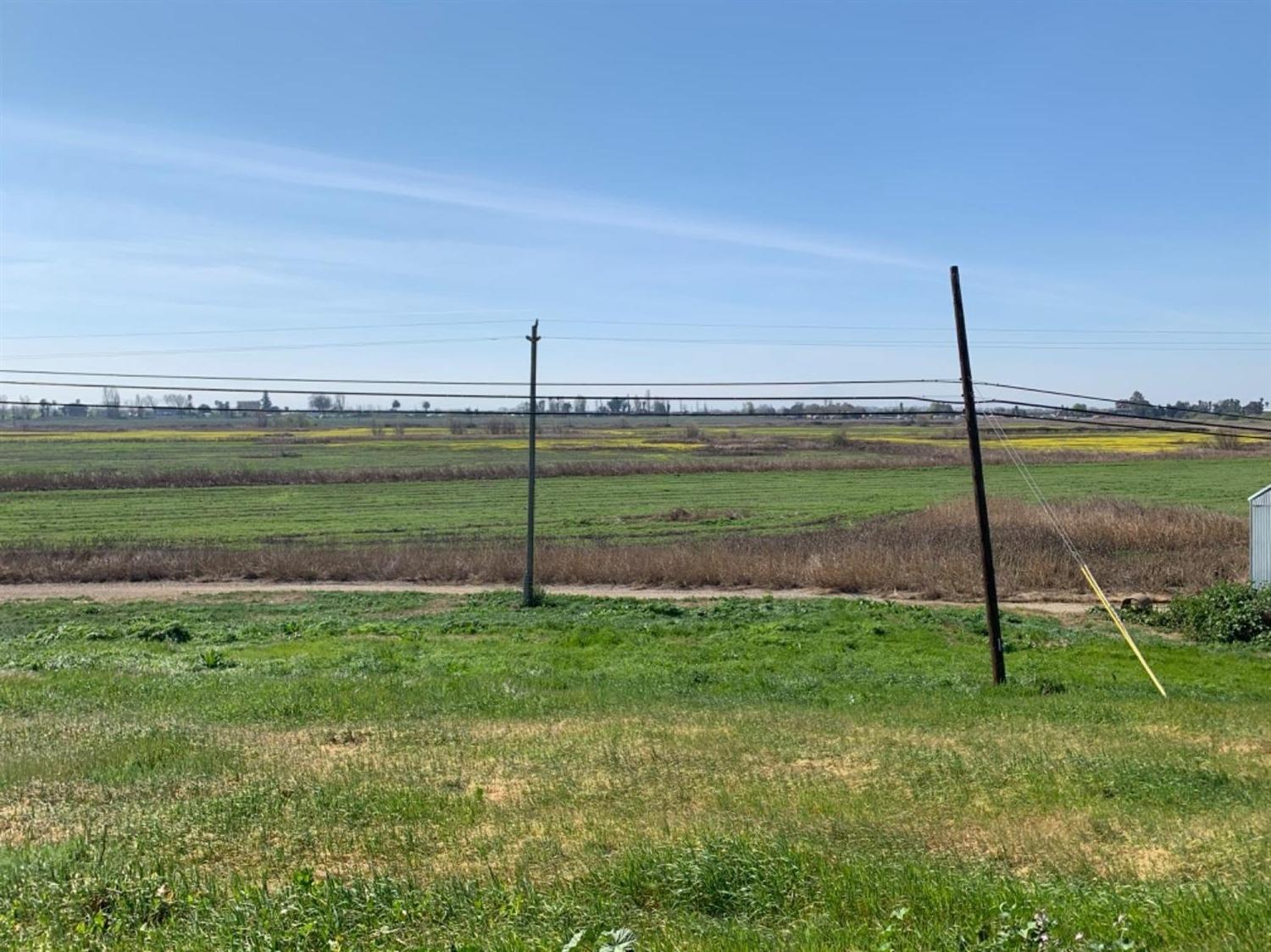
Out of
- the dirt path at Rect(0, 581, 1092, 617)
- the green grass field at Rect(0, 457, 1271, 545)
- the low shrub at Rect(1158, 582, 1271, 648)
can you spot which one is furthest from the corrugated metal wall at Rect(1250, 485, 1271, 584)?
the green grass field at Rect(0, 457, 1271, 545)

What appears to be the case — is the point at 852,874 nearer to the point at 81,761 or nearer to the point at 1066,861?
the point at 1066,861

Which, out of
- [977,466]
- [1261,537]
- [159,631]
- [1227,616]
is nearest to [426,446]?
[159,631]

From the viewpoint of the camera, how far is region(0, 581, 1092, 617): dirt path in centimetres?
2953

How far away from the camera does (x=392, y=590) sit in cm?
3206

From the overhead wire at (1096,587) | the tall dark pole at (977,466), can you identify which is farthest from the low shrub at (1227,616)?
the tall dark pole at (977,466)

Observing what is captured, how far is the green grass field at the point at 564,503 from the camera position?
45000 millimetres

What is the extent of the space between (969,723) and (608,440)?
98799 mm

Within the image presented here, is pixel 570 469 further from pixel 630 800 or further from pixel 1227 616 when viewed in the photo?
pixel 630 800

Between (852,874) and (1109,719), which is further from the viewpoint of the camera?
(1109,719)

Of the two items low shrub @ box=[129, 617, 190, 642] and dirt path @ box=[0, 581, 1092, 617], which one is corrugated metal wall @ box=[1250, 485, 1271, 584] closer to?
dirt path @ box=[0, 581, 1092, 617]

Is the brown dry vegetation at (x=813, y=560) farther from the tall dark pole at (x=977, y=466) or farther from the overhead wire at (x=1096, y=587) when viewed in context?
the tall dark pole at (x=977, y=466)

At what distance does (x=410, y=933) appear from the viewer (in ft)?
19.6

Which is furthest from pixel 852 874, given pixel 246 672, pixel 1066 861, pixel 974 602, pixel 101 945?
pixel 974 602

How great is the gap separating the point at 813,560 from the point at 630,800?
2361cm
